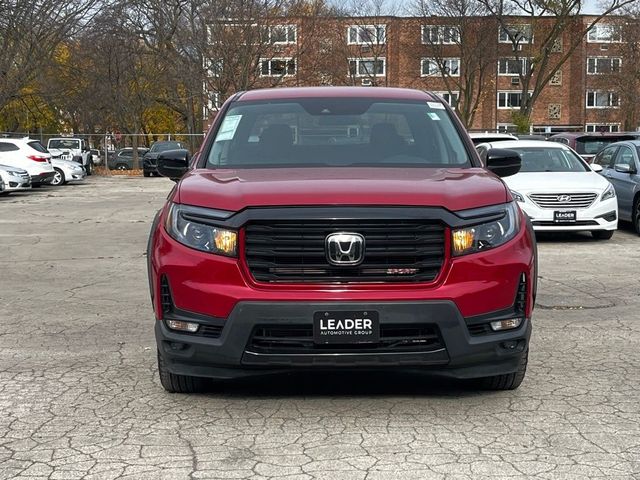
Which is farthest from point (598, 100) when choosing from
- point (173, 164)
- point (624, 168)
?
point (173, 164)

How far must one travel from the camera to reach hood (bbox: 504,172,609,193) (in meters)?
13.6

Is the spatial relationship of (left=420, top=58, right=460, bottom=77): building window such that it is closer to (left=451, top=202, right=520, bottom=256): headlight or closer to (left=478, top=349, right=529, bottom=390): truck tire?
(left=478, top=349, right=529, bottom=390): truck tire

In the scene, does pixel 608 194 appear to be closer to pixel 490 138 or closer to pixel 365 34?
pixel 490 138

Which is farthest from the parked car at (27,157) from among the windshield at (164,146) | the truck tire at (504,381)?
the truck tire at (504,381)

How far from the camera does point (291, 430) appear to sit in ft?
15.1

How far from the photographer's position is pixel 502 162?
6285mm

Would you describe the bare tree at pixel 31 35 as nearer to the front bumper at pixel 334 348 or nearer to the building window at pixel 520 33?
the building window at pixel 520 33

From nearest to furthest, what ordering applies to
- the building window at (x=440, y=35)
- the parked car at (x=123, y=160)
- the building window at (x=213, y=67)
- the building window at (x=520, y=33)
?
the building window at (x=213, y=67), the parked car at (x=123, y=160), the building window at (x=520, y=33), the building window at (x=440, y=35)

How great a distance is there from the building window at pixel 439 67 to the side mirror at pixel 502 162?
54.3 metres

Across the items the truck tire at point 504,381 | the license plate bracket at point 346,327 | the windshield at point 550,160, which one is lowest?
the truck tire at point 504,381

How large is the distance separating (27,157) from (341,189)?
1011 inches

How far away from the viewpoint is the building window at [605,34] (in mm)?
65375

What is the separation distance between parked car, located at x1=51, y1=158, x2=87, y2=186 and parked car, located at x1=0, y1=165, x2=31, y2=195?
4.98 m

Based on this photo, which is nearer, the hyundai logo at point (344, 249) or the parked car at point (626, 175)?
the hyundai logo at point (344, 249)
